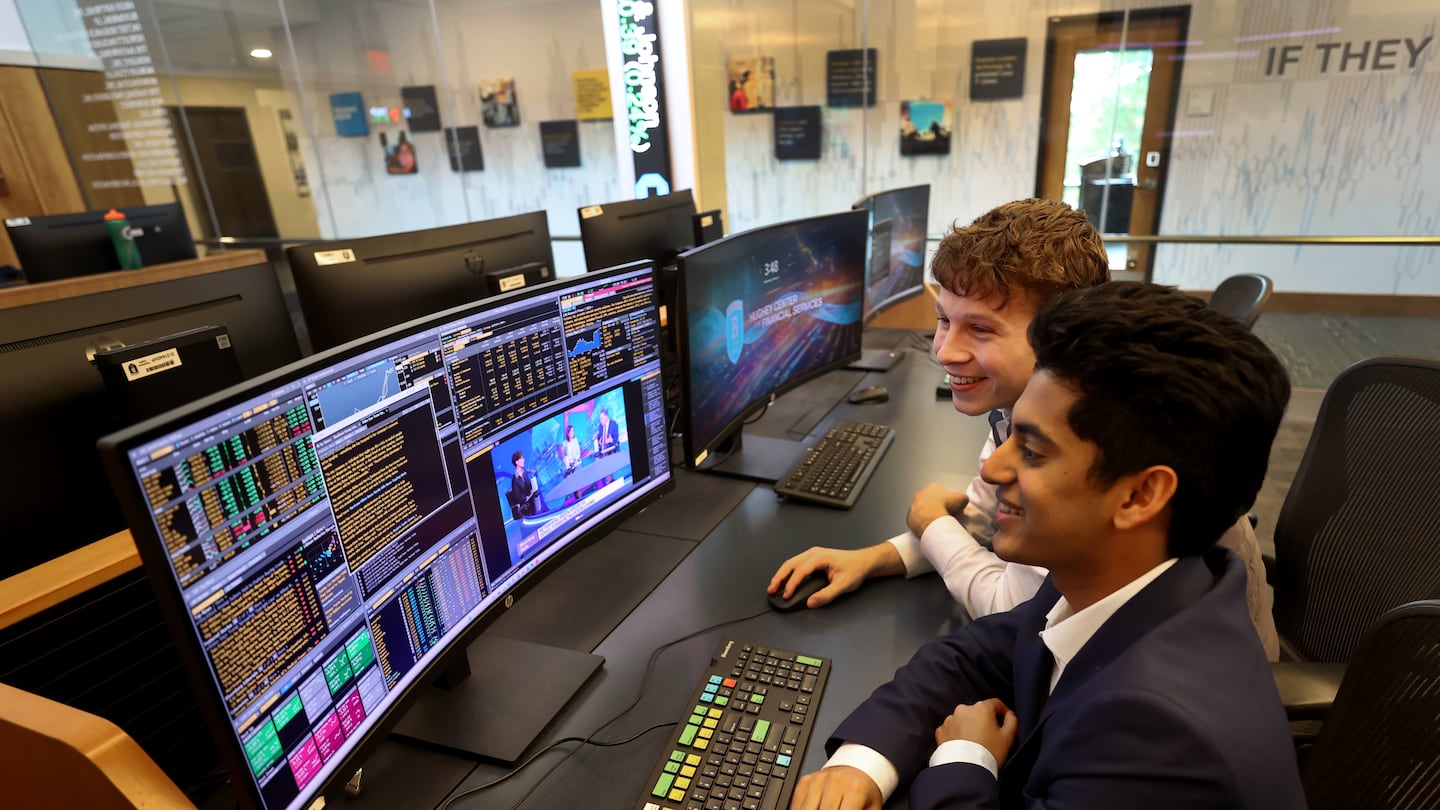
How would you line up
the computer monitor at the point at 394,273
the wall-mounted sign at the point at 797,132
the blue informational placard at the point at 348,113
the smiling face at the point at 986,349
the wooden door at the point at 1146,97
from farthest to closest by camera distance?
1. the blue informational placard at the point at 348,113
2. the wall-mounted sign at the point at 797,132
3. the wooden door at the point at 1146,97
4. the computer monitor at the point at 394,273
5. the smiling face at the point at 986,349

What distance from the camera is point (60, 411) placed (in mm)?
1067

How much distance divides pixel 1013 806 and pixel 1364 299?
3979 mm

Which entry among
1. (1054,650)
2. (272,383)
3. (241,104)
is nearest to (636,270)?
(272,383)

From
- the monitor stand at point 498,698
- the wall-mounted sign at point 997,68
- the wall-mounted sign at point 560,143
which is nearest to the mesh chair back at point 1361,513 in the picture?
the monitor stand at point 498,698

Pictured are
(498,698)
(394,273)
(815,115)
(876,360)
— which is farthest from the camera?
(815,115)

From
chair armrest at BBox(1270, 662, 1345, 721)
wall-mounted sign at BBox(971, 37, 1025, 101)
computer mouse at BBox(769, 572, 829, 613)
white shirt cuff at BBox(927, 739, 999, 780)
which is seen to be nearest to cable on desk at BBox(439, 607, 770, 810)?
computer mouse at BBox(769, 572, 829, 613)

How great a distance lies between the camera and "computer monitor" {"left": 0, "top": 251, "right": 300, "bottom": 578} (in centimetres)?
103

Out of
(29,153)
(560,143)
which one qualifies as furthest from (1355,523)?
(29,153)

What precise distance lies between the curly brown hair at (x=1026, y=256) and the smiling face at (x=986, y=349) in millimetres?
20

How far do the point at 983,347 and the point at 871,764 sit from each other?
694 millimetres

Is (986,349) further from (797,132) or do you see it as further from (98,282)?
(98,282)

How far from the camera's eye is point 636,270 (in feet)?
3.84

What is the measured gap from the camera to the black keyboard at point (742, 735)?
0.81m

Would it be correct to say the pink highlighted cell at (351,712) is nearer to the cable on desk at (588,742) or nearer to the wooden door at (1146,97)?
the cable on desk at (588,742)
